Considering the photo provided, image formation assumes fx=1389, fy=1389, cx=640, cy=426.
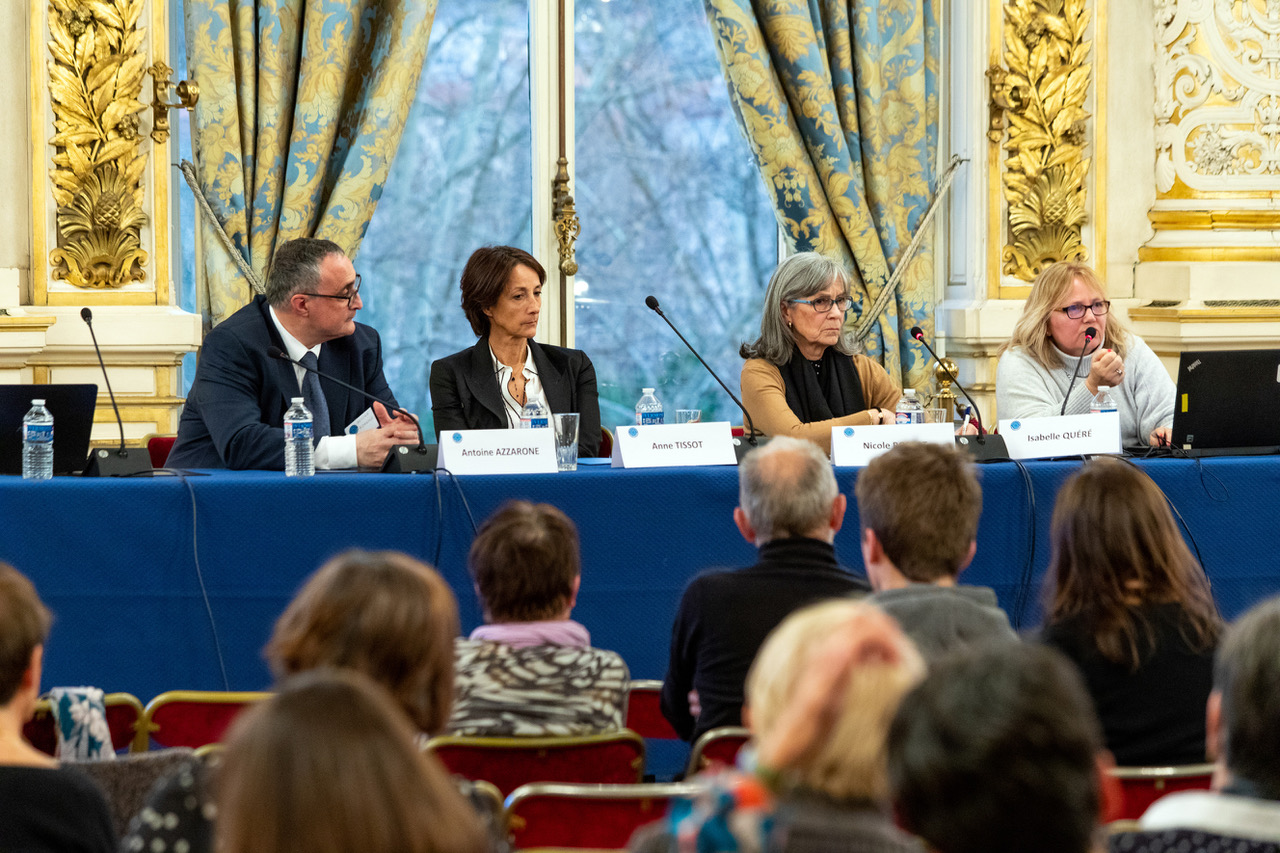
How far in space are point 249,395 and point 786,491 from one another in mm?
1754

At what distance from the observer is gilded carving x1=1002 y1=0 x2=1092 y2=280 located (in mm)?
4879

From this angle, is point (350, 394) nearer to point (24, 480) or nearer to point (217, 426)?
point (217, 426)

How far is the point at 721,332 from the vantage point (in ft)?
17.4

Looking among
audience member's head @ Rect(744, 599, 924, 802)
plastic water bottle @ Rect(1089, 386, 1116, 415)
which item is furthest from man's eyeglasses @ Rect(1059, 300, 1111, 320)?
audience member's head @ Rect(744, 599, 924, 802)

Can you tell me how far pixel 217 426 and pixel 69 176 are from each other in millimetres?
1336

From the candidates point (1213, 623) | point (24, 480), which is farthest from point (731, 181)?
point (1213, 623)

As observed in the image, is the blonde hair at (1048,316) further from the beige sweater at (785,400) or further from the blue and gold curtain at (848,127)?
the blue and gold curtain at (848,127)

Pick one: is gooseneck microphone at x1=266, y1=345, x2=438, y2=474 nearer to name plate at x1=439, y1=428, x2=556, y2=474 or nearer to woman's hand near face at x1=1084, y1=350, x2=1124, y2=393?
name plate at x1=439, y1=428, x2=556, y2=474

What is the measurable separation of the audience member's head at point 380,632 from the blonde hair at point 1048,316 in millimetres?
2782

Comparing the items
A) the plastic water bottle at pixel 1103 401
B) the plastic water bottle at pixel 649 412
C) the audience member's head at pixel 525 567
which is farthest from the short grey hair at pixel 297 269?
the plastic water bottle at pixel 1103 401

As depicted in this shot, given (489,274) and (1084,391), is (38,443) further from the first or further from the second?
(1084,391)

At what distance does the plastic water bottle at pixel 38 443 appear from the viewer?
3.02 m

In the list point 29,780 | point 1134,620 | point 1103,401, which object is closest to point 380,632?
point 29,780

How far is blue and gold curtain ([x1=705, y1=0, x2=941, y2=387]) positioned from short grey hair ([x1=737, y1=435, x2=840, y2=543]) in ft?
8.88
